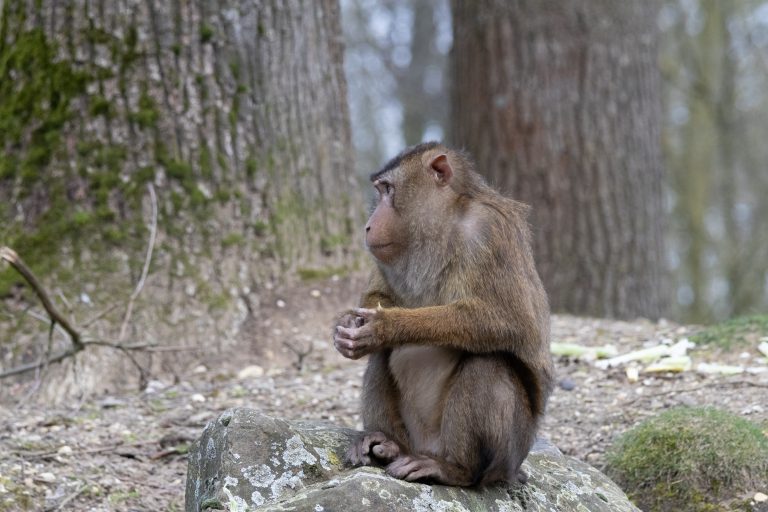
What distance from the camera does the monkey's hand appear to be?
12.9 feet

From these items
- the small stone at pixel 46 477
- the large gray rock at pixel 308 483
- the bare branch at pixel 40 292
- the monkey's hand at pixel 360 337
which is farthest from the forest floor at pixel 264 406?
the monkey's hand at pixel 360 337

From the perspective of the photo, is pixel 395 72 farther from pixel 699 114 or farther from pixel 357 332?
pixel 357 332

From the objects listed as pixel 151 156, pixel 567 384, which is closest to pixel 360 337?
pixel 567 384

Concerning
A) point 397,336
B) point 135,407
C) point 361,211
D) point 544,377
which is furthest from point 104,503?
point 361,211

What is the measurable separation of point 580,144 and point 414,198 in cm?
530

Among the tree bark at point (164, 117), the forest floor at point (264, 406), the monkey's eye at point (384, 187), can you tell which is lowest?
the forest floor at point (264, 406)

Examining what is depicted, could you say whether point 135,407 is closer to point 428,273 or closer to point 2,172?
point 2,172

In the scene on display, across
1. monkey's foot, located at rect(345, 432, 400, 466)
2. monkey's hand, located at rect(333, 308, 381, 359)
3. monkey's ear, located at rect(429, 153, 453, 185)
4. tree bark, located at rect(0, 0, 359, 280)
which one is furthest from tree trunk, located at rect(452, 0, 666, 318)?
monkey's hand, located at rect(333, 308, 381, 359)

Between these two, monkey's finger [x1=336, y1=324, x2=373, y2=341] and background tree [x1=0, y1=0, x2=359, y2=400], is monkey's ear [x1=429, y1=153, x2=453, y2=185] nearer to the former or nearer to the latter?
monkey's finger [x1=336, y1=324, x2=373, y2=341]

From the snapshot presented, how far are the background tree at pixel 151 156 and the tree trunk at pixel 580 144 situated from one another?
9.35 ft

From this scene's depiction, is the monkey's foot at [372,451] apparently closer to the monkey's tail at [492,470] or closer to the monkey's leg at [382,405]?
the monkey's leg at [382,405]

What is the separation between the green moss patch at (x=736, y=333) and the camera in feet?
21.8

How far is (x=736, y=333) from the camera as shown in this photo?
266 inches

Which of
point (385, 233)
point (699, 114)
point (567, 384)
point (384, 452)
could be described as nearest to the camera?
point (384, 452)
